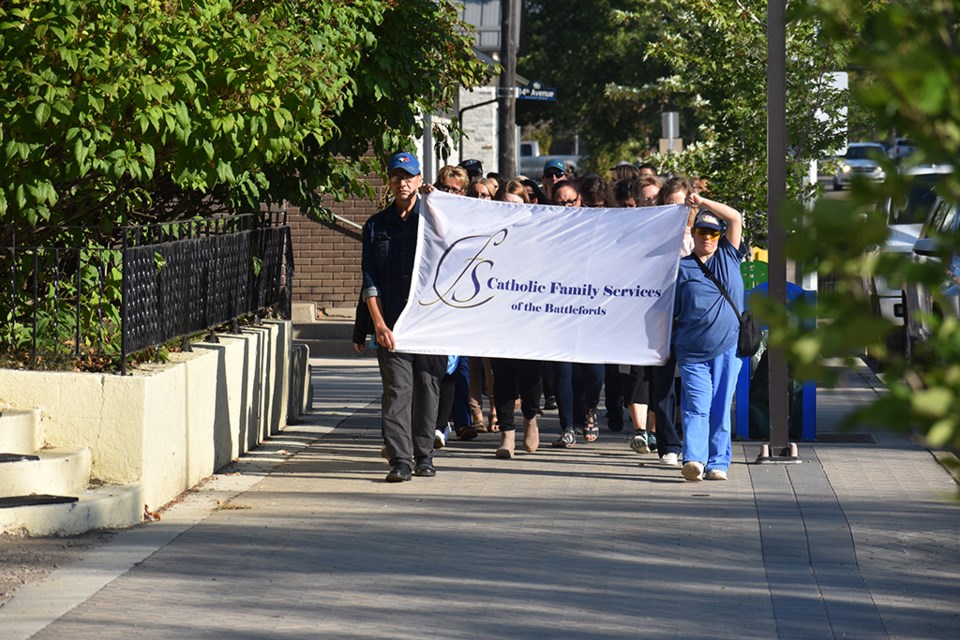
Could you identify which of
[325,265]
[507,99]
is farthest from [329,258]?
[507,99]

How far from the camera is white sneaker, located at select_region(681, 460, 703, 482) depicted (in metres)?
9.12

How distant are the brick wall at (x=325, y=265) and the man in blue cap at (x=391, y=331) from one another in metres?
10.4

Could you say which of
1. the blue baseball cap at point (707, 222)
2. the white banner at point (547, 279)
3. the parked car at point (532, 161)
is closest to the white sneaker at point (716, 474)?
the white banner at point (547, 279)

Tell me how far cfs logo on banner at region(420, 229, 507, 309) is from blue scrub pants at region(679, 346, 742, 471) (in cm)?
154

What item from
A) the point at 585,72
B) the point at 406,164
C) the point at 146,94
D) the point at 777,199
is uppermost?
the point at 585,72

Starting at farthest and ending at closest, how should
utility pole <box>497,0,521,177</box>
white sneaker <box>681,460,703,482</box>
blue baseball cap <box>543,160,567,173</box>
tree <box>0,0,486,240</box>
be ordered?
utility pole <box>497,0,521,177</box>
blue baseball cap <box>543,160,567,173</box>
white sneaker <box>681,460,703,482</box>
tree <box>0,0,486,240</box>

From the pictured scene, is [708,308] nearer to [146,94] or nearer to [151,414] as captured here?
[151,414]

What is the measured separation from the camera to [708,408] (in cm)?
923

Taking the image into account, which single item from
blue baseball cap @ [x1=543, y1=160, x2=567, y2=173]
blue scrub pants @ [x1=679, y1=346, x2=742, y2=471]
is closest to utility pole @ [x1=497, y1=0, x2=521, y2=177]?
blue baseball cap @ [x1=543, y1=160, x2=567, y2=173]

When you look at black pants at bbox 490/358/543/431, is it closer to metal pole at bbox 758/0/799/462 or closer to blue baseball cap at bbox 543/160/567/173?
metal pole at bbox 758/0/799/462

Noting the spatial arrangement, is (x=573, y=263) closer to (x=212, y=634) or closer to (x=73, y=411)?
(x=73, y=411)

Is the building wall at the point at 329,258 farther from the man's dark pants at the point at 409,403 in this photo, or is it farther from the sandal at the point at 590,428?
the man's dark pants at the point at 409,403

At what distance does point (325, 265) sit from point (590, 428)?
9.45 m

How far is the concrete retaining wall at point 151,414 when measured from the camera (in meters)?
7.80
